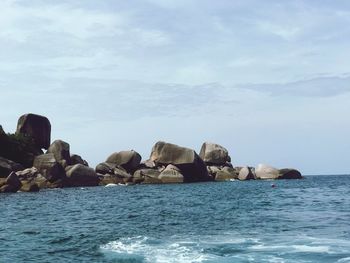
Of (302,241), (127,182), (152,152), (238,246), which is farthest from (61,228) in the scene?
(152,152)

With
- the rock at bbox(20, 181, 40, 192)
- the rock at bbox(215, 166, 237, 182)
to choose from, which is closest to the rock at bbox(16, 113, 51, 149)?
the rock at bbox(20, 181, 40, 192)

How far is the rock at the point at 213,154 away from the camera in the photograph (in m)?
78.4

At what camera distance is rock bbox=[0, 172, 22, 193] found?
48688 mm

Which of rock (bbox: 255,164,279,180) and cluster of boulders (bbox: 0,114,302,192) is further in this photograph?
rock (bbox: 255,164,279,180)

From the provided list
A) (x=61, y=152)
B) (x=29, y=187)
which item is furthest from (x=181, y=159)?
(x=29, y=187)

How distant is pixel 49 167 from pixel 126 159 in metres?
13.2

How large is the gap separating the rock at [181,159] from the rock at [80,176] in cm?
1102

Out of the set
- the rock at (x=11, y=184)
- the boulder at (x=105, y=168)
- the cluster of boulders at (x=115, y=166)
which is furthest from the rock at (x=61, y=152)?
the rock at (x=11, y=184)

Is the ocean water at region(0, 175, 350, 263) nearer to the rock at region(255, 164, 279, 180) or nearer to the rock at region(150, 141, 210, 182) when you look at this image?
the rock at region(150, 141, 210, 182)

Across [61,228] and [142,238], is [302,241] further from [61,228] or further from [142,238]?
[61,228]

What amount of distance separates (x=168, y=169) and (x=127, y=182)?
623cm

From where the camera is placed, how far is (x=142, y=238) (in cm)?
1950

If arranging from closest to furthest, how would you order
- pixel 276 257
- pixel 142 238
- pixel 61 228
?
pixel 276 257 < pixel 142 238 < pixel 61 228

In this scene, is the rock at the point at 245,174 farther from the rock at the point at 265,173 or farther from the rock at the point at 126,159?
the rock at the point at 126,159
